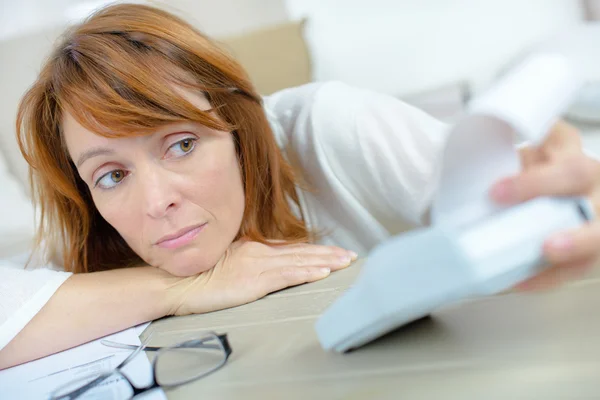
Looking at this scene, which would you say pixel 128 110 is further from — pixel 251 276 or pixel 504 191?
pixel 504 191

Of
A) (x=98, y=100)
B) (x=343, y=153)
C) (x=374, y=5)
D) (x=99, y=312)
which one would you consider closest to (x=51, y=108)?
(x=98, y=100)

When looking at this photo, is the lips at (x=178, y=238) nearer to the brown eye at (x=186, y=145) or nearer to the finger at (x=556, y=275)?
the brown eye at (x=186, y=145)

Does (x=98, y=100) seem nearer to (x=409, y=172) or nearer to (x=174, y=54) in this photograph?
(x=174, y=54)

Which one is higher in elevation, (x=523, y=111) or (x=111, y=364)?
(x=523, y=111)

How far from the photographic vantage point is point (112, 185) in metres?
0.61

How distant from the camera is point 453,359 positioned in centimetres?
32

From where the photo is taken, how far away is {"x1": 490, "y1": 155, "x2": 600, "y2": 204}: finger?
0.27 meters

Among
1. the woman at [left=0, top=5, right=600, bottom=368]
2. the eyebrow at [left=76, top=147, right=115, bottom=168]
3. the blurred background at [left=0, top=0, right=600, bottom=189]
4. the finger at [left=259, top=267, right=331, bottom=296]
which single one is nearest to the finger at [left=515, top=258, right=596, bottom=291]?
the woman at [left=0, top=5, right=600, bottom=368]

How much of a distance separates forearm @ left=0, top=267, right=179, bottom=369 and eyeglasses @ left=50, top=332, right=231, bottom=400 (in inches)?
5.2

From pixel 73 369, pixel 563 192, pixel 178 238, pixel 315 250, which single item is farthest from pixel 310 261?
pixel 563 192

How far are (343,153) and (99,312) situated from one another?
0.37 metres

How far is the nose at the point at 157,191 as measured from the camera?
56 centimetres

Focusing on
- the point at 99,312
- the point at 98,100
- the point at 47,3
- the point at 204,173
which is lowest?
the point at 99,312

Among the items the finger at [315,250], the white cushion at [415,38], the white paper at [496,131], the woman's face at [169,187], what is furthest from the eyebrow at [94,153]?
the white cushion at [415,38]
